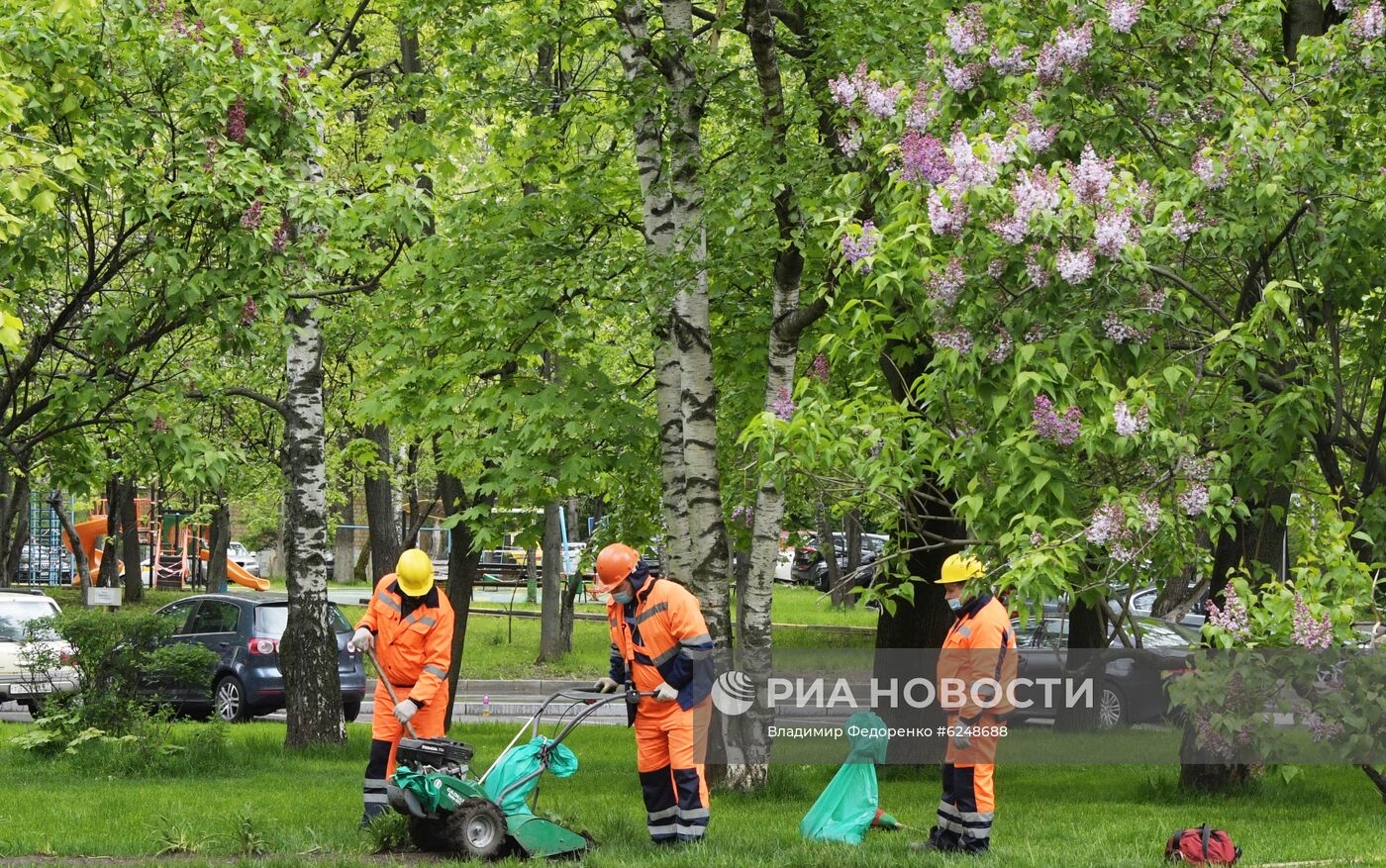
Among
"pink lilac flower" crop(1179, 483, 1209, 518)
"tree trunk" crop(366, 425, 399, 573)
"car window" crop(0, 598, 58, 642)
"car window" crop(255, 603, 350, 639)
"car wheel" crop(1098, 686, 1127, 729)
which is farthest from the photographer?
"tree trunk" crop(366, 425, 399, 573)


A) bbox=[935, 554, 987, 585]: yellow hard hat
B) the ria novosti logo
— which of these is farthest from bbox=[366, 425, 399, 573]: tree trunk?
bbox=[935, 554, 987, 585]: yellow hard hat

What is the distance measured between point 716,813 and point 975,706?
10.3 feet

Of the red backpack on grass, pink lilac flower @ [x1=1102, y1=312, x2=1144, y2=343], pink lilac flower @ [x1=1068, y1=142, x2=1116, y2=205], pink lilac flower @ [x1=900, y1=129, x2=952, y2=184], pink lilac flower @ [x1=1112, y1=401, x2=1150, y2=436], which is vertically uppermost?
pink lilac flower @ [x1=900, y1=129, x2=952, y2=184]

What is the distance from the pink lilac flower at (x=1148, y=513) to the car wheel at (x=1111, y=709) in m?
12.1

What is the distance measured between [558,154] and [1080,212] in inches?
311

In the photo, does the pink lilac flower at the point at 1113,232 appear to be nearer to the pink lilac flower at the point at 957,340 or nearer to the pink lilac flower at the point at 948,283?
the pink lilac flower at the point at 948,283

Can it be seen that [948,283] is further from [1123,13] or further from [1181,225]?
[1123,13]

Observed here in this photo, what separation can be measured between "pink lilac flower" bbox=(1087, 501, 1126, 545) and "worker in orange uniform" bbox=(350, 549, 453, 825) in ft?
12.7

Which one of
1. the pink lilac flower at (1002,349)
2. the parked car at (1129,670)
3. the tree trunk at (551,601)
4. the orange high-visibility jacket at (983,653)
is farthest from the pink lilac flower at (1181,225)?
the tree trunk at (551,601)

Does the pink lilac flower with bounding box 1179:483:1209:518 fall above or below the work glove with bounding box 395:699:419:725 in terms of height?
above

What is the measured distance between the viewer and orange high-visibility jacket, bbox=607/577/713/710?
29.0 ft

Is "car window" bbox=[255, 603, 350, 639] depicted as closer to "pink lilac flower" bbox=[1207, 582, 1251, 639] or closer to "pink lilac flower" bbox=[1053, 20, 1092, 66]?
"pink lilac flower" bbox=[1053, 20, 1092, 66]

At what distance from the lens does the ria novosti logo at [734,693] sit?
12.6 m

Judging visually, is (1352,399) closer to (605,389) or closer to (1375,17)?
(1375,17)
